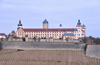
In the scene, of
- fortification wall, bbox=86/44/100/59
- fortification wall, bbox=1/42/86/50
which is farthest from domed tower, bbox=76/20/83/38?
fortification wall, bbox=86/44/100/59

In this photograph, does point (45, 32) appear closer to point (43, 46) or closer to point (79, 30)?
point (79, 30)

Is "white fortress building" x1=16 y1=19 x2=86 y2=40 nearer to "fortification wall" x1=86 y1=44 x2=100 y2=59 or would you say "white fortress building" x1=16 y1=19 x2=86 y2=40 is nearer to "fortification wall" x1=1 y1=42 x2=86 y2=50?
"fortification wall" x1=1 y1=42 x2=86 y2=50

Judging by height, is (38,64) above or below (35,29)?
below

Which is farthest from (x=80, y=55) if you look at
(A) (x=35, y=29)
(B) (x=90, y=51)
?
(A) (x=35, y=29)

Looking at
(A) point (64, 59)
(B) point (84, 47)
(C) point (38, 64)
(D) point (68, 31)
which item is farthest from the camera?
(D) point (68, 31)

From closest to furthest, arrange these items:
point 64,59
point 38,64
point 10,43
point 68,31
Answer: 1. point 38,64
2. point 64,59
3. point 10,43
4. point 68,31

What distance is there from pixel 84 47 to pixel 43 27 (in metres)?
54.6

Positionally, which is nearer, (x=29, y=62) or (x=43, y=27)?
(x=29, y=62)

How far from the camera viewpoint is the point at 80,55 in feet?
189

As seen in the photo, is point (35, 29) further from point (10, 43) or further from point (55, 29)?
point (10, 43)

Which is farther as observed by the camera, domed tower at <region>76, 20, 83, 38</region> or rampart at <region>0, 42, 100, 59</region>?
domed tower at <region>76, 20, 83, 38</region>

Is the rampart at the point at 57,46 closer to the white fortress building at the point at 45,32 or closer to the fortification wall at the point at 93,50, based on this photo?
the fortification wall at the point at 93,50

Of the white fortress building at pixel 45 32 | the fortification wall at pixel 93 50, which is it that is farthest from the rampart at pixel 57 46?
the white fortress building at pixel 45 32

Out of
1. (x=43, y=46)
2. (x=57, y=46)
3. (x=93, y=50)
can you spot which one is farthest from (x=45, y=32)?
(x=93, y=50)
